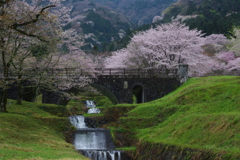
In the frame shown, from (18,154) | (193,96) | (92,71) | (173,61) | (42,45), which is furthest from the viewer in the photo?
(173,61)

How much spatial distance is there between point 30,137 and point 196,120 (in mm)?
10349

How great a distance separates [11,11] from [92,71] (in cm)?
1726

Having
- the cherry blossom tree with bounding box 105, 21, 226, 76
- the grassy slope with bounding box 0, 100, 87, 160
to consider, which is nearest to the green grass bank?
the grassy slope with bounding box 0, 100, 87, 160

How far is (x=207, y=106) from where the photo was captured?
19.5 metres

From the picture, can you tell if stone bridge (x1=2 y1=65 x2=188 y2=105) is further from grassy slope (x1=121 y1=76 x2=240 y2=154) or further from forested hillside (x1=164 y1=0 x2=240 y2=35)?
forested hillside (x1=164 y1=0 x2=240 y2=35)

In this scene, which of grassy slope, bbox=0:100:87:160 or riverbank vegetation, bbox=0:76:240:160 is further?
riverbank vegetation, bbox=0:76:240:160

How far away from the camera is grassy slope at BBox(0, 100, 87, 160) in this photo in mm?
12455

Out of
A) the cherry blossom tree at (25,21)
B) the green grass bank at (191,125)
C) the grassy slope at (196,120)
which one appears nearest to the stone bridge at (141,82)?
the green grass bank at (191,125)

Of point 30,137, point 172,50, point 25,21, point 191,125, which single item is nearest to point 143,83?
point 172,50

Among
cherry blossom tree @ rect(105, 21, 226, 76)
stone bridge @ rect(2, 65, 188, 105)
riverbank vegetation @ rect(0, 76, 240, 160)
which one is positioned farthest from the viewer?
cherry blossom tree @ rect(105, 21, 226, 76)

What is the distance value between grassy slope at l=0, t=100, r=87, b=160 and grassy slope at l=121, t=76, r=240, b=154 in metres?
5.96

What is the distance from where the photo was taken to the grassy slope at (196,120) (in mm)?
13531

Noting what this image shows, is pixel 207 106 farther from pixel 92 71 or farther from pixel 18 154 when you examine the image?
pixel 92 71

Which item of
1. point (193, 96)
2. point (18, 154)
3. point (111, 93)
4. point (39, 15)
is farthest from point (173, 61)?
point (18, 154)
